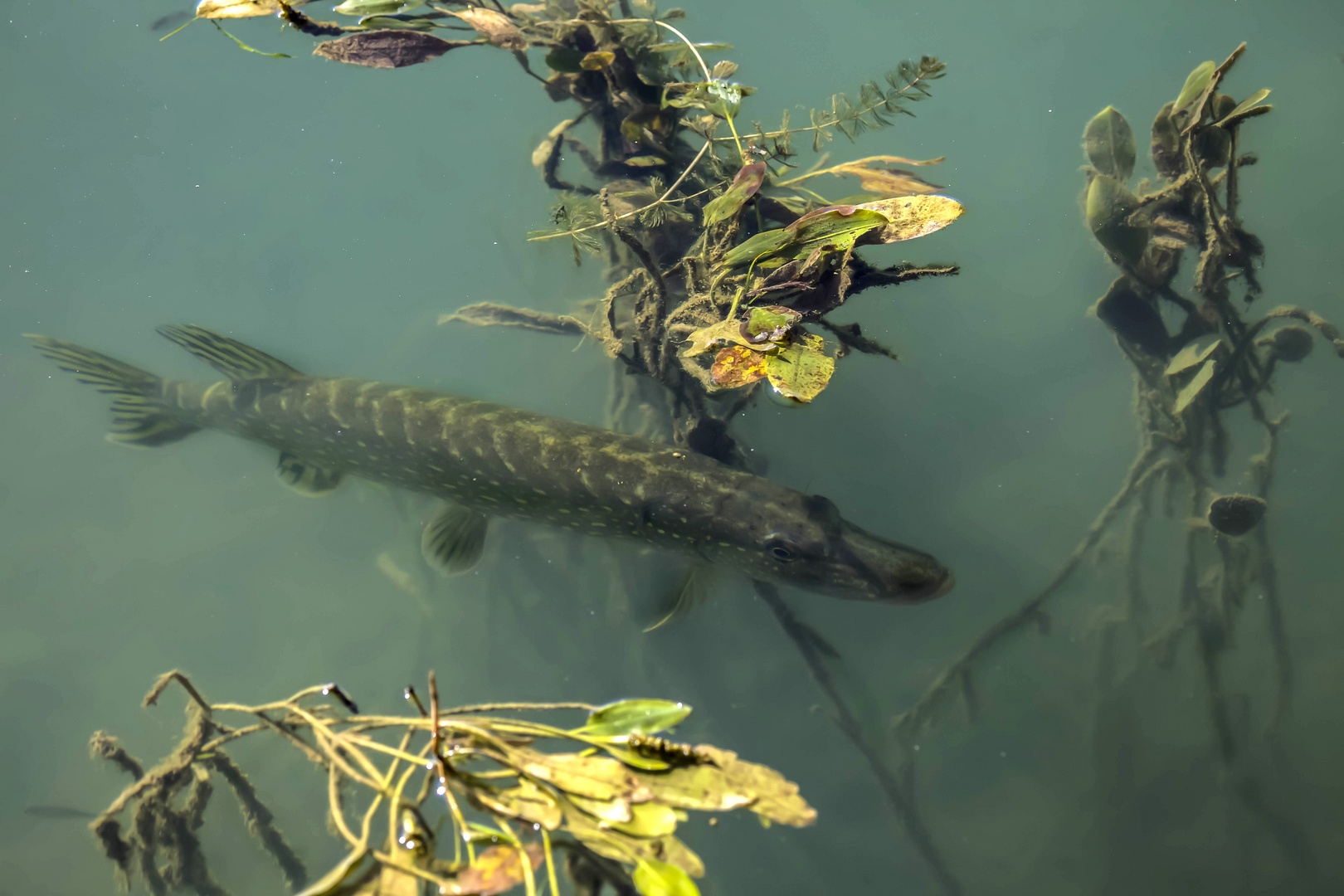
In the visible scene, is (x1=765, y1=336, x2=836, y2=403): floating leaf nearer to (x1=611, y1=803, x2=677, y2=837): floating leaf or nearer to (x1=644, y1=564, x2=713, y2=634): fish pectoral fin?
(x1=611, y1=803, x2=677, y2=837): floating leaf

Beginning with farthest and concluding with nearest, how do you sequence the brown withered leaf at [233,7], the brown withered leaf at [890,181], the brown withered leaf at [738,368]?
1. the brown withered leaf at [890,181]
2. the brown withered leaf at [233,7]
3. the brown withered leaf at [738,368]

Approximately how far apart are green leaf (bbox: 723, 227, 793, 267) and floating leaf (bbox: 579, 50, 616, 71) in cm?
108

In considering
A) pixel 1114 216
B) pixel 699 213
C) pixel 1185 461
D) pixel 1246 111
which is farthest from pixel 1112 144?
pixel 699 213

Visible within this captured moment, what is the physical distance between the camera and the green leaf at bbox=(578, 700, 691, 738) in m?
1.18

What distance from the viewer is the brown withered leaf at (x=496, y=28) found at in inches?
92.7

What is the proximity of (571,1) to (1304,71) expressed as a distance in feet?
14.5

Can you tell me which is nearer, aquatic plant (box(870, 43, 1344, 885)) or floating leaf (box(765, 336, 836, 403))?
floating leaf (box(765, 336, 836, 403))

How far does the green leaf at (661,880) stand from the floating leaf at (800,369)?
1.06m

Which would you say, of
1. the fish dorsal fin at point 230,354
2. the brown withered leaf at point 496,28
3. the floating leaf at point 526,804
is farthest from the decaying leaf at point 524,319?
the floating leaf at point 526,804

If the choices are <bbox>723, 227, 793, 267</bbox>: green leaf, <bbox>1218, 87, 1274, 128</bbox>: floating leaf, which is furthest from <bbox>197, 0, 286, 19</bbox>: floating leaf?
<bbox>1218, 87, 1274, 128</bbox>: floating leaf

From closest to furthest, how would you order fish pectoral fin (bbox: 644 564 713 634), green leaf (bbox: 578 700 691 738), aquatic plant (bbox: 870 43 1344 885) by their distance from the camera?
green leaf (bbox: 578 700 691 738)
aquatic plant (bbox: 870 43 1344 885)
fish pectoral fin (bbox: 644 564 713 634)

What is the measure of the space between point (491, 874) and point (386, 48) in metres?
2.64

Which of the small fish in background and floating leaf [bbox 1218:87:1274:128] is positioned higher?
floating leaf [bbox 1218:87:1274:128]

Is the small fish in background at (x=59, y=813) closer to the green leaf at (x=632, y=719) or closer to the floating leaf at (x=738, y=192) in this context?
the green leaf at (x=632, y=719)
